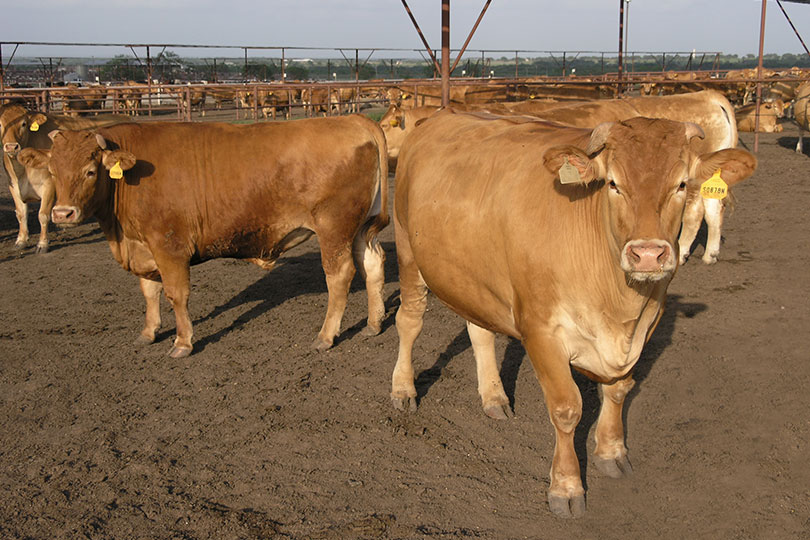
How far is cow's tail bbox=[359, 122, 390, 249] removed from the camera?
6.39 m

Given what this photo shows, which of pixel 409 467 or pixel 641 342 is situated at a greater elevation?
pixel 641 342

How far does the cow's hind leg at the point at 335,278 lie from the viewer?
6.10 meters

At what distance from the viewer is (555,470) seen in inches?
143

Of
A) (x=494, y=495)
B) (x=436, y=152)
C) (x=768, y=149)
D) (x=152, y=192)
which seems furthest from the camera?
(x=768, y=149)

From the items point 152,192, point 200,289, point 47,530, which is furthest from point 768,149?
point 47,530

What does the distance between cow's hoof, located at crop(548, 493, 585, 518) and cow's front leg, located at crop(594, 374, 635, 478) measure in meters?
0.39

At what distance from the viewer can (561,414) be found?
11.5 ft

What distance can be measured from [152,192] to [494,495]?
374 cm

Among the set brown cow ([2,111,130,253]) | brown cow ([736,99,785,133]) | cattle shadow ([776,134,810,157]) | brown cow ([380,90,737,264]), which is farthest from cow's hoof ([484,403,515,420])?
brown cow ([736,99,785,133])

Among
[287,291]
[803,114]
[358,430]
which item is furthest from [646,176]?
[803,114]

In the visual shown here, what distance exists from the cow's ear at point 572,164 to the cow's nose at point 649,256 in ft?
1.57

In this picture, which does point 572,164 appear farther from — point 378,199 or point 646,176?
point 378,199

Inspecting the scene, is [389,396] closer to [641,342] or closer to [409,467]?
[409,467]

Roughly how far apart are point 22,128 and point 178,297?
20.5ft
